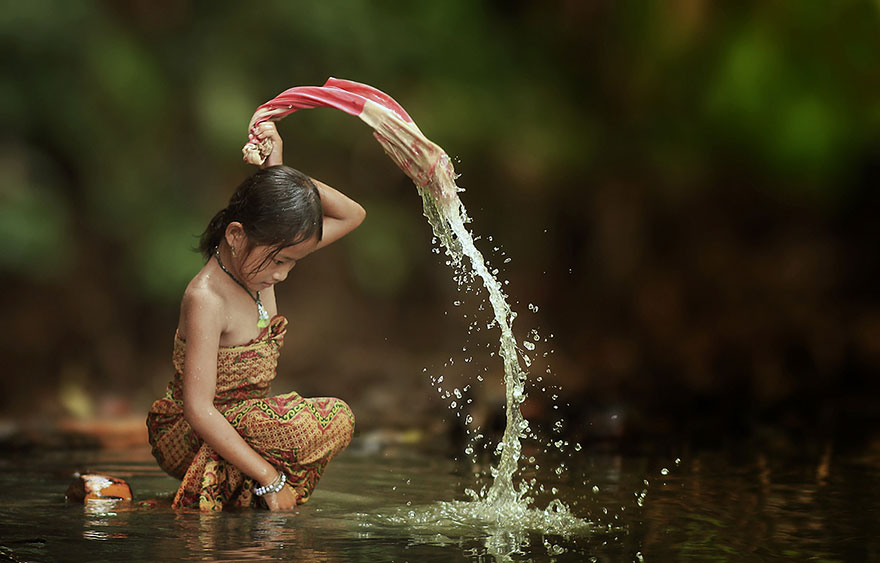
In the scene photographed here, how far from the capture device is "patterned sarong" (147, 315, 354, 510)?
3.12m

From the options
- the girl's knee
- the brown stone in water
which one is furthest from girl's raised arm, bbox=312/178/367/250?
the brown stone in water

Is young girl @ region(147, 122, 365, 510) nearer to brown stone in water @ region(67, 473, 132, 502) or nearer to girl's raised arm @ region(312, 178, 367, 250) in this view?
girl's raised arm @ region(312, 178, 367, 250)

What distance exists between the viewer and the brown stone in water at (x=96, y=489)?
130 inches

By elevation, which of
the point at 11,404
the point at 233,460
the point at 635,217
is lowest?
the point at 233,460

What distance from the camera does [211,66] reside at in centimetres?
658

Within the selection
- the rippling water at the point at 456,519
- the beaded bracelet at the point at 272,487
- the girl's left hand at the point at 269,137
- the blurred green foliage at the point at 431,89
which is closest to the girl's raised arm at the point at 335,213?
the girl's left hand at the point at 269,137

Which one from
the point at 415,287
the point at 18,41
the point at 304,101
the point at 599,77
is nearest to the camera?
the point at 304,101

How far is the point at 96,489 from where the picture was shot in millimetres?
3322

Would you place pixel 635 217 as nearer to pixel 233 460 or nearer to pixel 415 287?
pixel 415 287

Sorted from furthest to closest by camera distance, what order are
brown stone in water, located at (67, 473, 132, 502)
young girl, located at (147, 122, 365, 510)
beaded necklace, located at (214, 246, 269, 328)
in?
1. brown stone in water, located at (67, 473, 132, 502)
2. beaded necklace, located at (214, 246, 269, 328)
3. young girl, located at (147, 122, 365, 510)

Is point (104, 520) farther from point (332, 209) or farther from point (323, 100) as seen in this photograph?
point (323, 100)

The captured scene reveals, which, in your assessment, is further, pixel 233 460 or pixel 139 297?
pixel 139 297

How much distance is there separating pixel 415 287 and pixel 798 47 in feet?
9.93

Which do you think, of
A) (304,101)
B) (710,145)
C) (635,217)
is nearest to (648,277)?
(635,217)
